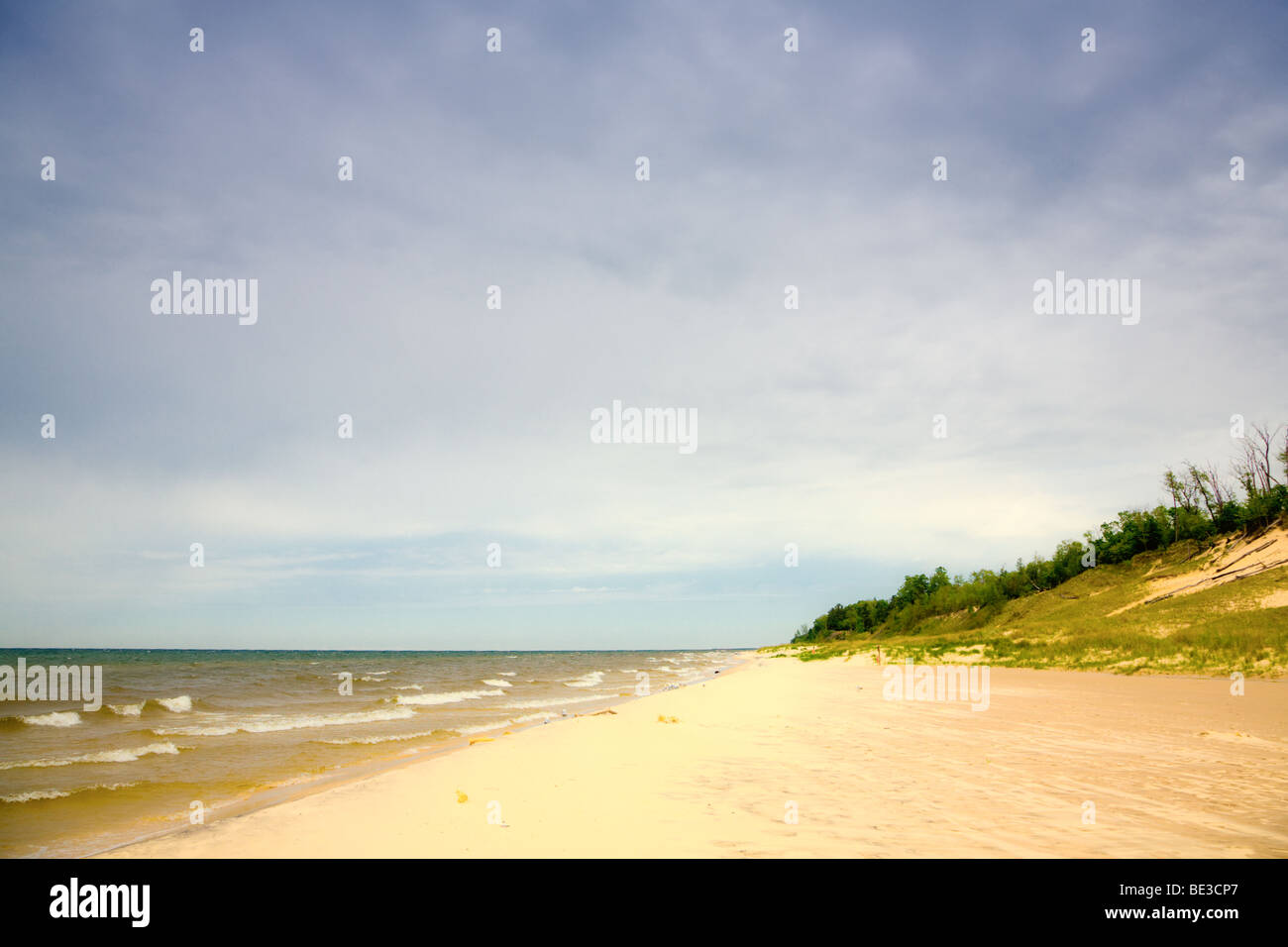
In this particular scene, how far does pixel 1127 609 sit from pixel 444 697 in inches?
1979

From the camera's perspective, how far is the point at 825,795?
25.8 ft

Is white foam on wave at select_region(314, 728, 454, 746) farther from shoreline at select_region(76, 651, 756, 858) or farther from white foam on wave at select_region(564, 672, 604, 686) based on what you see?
white foam on wave at select_region(564, 672, 604, 686)

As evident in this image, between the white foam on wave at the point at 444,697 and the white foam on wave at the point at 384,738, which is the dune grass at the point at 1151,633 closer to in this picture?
the white foam on wave at the point at 444,697

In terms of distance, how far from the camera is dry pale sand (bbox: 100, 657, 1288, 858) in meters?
5.98

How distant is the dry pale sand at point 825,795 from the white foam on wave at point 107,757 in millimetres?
7692

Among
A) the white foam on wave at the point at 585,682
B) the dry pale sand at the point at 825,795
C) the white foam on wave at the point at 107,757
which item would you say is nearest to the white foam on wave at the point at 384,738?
the white foam on wave at the point at 107,757

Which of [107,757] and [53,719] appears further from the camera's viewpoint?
[53,719]

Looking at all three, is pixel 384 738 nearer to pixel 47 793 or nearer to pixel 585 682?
pixel 47 793

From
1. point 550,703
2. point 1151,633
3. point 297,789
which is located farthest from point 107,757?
point 1151,633

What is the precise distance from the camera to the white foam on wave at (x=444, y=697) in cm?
2931
